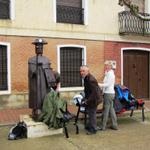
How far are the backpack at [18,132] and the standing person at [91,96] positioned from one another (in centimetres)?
156

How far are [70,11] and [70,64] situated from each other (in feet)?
7.54

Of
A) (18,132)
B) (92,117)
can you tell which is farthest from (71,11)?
(18,132)

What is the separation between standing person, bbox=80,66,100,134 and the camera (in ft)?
25.6

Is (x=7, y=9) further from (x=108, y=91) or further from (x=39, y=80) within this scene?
(x=108, y=91)

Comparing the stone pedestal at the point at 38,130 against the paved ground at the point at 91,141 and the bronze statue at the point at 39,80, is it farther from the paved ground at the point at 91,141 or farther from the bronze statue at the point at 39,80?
the bronze statue at the point at 39,80

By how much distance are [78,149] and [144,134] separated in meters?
2.10

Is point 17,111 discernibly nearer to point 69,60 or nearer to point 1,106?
point 1,106

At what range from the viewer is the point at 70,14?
14.2 metres

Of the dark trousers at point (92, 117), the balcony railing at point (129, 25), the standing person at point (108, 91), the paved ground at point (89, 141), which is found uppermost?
the balcony railing at point (129, 25)

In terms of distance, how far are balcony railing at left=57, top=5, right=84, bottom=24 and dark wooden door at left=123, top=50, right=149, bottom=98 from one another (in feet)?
9.17

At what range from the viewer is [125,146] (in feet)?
23.0

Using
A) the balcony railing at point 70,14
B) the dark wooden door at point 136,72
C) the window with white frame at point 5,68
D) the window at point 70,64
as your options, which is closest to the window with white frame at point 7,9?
the window with white frame at point 5,68

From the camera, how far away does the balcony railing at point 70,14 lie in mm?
13852

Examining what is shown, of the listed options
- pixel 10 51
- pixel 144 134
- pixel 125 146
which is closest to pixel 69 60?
pixel 10 51
